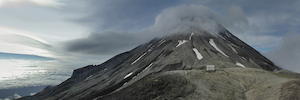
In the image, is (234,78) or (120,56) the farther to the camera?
(120,56)

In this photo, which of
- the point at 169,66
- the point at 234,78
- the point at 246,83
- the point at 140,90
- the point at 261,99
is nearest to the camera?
the point at 261,99

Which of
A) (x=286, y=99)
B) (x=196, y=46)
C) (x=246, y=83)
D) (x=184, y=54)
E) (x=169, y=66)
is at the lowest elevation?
(x=286, y=99)

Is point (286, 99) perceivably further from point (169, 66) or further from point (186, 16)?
point (186, 16)

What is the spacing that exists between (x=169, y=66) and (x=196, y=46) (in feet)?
111

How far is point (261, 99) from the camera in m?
23.2

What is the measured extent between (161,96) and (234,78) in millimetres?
18998

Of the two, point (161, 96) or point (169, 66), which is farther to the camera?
point (169, 66)

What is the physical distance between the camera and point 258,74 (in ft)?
119

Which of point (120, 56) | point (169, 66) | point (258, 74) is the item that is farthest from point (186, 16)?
point (258, 74)

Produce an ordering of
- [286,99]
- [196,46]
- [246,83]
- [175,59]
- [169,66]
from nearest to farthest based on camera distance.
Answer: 1. [286,99]
2. [246,83]
3. [169,66]
4. [175,59]
5. [196,46]

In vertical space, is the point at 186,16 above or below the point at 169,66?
above

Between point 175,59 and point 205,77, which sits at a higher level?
point 175,59

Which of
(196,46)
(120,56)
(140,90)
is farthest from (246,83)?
(120,56)

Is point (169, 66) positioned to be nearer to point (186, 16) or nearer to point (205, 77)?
point (205, 77)
